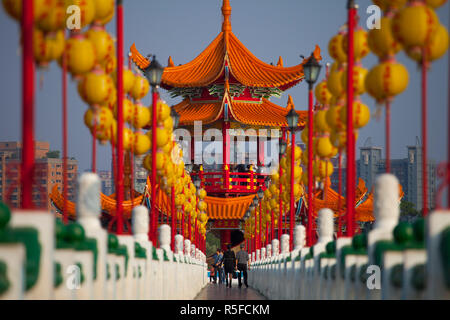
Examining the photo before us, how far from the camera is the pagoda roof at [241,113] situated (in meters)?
48.7

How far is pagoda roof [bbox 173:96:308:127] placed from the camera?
160ft

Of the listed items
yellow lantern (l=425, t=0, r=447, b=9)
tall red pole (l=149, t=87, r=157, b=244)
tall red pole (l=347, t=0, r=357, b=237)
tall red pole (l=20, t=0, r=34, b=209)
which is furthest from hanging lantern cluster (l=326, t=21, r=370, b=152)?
tall red pole (l=20, t=0, r=34, b=209)

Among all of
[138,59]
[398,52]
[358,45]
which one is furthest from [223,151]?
[398,52]

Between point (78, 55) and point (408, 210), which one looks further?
point (408, 210)

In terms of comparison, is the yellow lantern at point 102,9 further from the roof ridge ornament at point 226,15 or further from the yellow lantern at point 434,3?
the roof ridge ornament at point 226,15

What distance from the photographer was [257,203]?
141 feet

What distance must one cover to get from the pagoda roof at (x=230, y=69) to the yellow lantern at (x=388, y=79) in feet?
123

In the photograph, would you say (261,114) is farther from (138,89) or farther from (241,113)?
(138,89)

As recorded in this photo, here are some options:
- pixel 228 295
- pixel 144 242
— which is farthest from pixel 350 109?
pixel 228 295

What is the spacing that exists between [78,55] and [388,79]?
3.47 m

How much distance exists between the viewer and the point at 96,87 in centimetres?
1095
